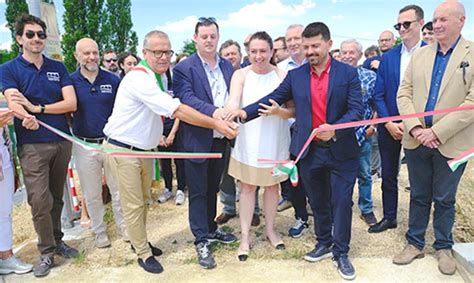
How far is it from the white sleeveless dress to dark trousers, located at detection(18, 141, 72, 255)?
1.74 metres

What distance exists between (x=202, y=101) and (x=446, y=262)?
8.57 feet

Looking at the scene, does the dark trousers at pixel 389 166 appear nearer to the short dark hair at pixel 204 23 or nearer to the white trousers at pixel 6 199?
the short dark hair at pixel 204 23

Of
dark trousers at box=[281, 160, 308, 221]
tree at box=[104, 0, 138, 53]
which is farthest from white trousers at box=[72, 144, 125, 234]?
tree at box=[104, 0, 138, 53]

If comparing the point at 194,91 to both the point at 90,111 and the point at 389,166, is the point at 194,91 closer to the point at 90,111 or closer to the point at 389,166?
the point at 90,111

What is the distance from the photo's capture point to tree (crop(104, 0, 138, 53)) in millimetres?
23094

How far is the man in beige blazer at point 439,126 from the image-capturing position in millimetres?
2986

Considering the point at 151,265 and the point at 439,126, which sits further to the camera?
the point at 151,265

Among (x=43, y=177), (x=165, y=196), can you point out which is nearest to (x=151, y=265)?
(x=43, y=177)

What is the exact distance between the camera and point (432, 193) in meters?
3.39

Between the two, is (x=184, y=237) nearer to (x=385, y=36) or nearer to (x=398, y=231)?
(x=398, y=231)

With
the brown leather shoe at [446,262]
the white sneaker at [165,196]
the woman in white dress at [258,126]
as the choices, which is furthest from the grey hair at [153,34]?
the brown leather shoe at [446,262]

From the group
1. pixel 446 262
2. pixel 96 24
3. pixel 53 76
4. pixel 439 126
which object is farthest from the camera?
pixel 96 24

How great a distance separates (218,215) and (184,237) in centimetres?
74

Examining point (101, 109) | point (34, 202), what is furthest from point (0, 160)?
point (101, 109)
